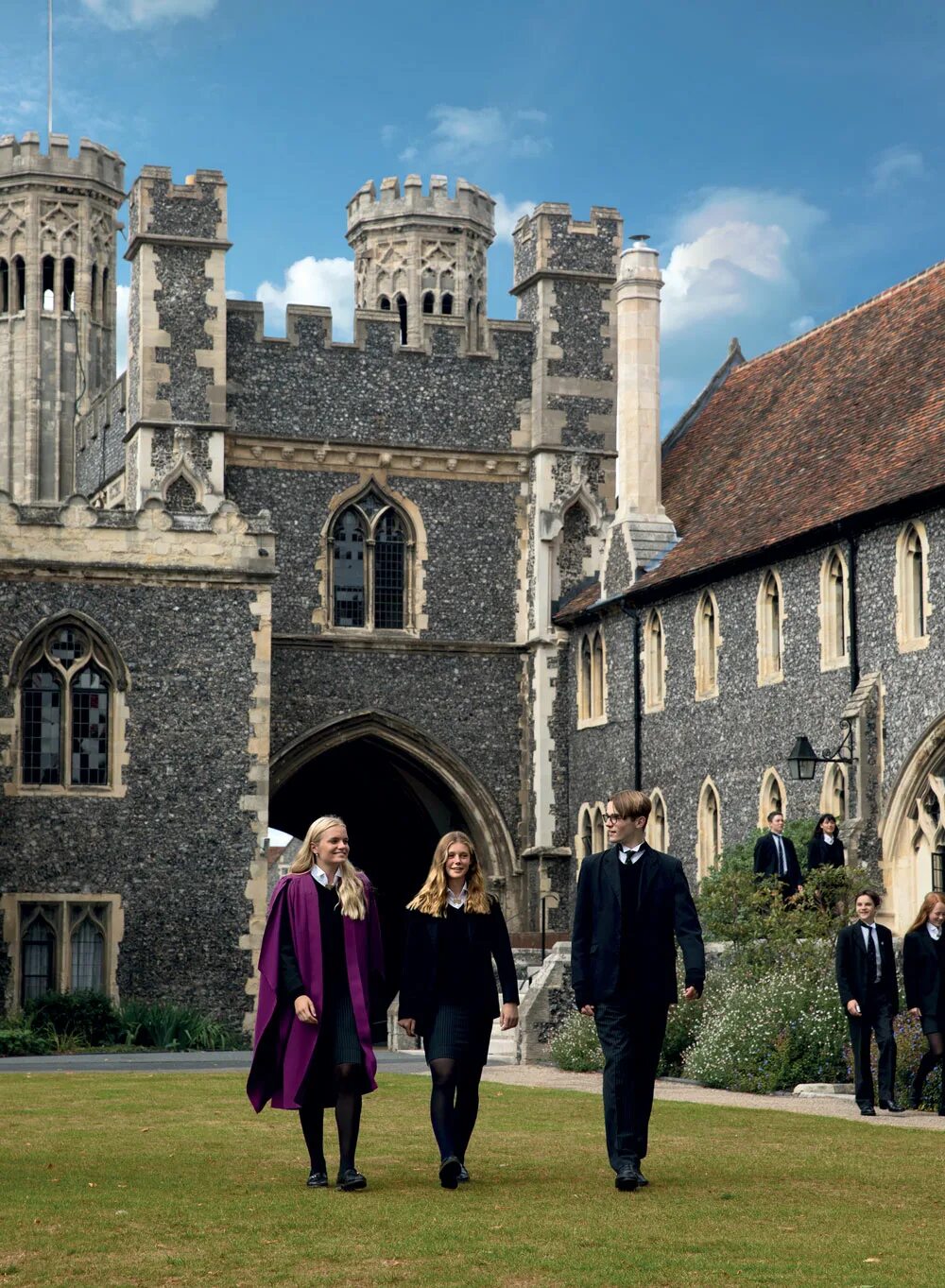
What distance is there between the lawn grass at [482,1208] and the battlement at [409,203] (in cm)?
4524

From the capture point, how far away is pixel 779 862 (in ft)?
65.5

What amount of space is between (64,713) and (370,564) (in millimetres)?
6592

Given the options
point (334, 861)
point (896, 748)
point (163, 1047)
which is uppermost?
point (896, 748)

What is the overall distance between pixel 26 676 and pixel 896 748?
34.8 feet

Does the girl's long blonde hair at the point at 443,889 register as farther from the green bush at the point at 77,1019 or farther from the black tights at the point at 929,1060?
the green bush at the point at 77,1019

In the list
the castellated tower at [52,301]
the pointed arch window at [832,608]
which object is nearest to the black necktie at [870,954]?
the pointed arch window at [832,608]

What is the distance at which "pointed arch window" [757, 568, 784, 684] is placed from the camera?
82.8ft

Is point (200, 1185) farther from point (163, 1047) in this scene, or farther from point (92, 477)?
point (92, 477)

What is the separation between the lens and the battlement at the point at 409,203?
184 ft

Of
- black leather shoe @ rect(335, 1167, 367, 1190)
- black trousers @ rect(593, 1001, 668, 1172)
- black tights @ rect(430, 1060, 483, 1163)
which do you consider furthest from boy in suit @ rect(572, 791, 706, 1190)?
black leather shoe @ rect(335, 1167, 367, 1190)

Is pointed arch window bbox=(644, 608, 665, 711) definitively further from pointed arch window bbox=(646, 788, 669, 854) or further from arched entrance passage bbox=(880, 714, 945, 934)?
arched entrance passage bbox=(880, 714, 945, 934)

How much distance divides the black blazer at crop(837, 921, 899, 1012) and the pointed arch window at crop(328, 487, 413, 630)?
57.4 feet

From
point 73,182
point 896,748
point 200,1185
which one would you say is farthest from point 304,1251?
point 73,182

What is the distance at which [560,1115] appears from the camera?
13234mm
